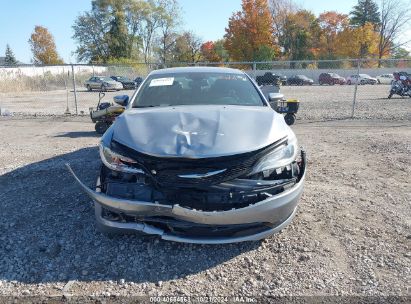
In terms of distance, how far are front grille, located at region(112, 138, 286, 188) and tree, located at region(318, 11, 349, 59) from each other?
60193mm

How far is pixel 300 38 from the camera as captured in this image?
187 feet

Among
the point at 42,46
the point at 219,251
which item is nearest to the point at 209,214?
the point at 219,251

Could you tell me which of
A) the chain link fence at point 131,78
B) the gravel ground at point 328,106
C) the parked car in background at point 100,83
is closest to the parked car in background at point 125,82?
the chain link fence at point 131,78

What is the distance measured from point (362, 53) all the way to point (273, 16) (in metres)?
16.5

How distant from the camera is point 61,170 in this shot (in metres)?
5.37

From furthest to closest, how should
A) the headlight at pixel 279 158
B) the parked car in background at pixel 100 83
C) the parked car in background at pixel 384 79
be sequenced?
the parked car in background at pixel 384 79
the parked car in background at pixel 100 83
the headlight at pixel 279 158

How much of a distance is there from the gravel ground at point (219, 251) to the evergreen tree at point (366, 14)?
68.1 metres

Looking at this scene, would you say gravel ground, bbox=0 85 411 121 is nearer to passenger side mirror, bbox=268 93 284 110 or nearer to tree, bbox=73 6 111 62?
passenger side mirror, bbox=268 93 284 110

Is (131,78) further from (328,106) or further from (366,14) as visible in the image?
(366,14)

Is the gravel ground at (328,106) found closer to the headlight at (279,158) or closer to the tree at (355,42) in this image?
the headlight at (279,158)

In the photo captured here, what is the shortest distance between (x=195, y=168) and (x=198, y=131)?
41 centimetres

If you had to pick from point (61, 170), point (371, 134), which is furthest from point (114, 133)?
point (371, 134)

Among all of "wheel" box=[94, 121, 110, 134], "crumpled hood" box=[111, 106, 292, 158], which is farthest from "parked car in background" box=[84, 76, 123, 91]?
"crumpled hood" box=[111, 106, 292, 158]

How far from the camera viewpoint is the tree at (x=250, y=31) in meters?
53.2
